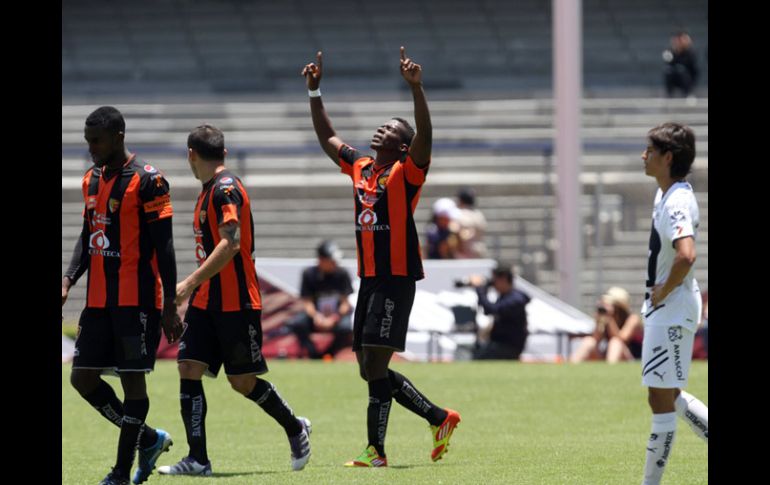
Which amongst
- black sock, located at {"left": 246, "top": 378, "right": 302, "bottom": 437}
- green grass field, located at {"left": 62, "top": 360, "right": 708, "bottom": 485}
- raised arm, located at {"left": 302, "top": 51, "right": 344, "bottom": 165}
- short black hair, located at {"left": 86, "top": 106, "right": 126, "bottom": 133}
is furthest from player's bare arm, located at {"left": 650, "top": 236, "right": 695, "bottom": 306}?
raised arm, located at {"left": 302, "top": 51, "right": 344, "bottom": 165}

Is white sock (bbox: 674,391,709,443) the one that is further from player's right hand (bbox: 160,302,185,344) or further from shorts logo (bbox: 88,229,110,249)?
shorts logo (bbox: 88,229,110,249)

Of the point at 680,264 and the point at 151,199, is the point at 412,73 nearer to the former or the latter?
the point at 151,199

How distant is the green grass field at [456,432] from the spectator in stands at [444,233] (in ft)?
12.1

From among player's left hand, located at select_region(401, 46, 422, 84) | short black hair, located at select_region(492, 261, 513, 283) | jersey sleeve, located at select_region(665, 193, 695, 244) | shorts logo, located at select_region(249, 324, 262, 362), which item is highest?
player's left hand, located at select_region(401, 46, 422, 84)

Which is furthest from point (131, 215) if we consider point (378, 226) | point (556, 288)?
point (556, 288)

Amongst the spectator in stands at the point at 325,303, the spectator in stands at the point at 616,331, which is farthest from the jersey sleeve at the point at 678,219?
the spectator in stands at the point at 325,303

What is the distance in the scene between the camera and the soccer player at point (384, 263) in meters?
10.1

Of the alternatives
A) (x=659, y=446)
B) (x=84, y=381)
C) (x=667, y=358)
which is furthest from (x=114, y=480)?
(x=667, y=358)

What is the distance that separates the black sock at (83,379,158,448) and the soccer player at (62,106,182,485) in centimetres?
25

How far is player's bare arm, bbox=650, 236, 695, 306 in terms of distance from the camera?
25.9 feet

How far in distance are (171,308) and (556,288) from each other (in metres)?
15.9

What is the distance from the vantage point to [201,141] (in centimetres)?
979

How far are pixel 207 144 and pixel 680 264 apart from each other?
337 cm

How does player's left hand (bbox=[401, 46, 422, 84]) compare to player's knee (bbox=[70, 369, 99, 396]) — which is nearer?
A: player's knee (bbox=[70, 369, 99, 396])
